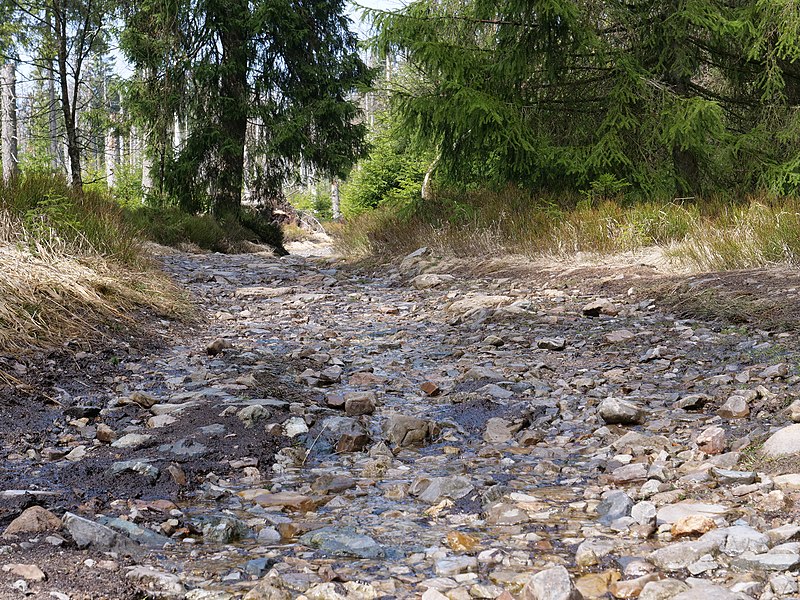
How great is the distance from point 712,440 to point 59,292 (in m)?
4.30

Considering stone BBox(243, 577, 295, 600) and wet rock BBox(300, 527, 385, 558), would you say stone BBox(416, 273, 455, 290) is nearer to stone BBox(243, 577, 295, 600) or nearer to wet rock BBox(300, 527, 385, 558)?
wet rock BBox(300, 527, 385, 558)

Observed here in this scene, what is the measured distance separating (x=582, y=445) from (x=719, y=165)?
863cm

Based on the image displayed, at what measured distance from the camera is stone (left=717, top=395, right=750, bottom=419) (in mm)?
3146

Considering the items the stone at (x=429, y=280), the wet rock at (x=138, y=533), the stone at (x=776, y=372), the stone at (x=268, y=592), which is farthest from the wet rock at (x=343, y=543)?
the stone at (x=429, y=280)

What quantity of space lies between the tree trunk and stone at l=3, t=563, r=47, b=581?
1434cm

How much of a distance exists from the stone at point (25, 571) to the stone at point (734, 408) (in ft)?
9.24

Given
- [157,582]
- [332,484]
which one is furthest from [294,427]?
[157,582]

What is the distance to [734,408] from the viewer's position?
3.18m

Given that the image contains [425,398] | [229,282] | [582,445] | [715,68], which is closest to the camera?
[582,445]

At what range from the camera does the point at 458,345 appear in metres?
5.22

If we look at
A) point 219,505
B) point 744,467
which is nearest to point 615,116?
point 744,467

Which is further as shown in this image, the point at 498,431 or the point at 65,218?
the point at 65,218

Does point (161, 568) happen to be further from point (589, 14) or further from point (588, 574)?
point (589, 14)

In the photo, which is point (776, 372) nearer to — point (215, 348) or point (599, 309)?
point (599, 309)
